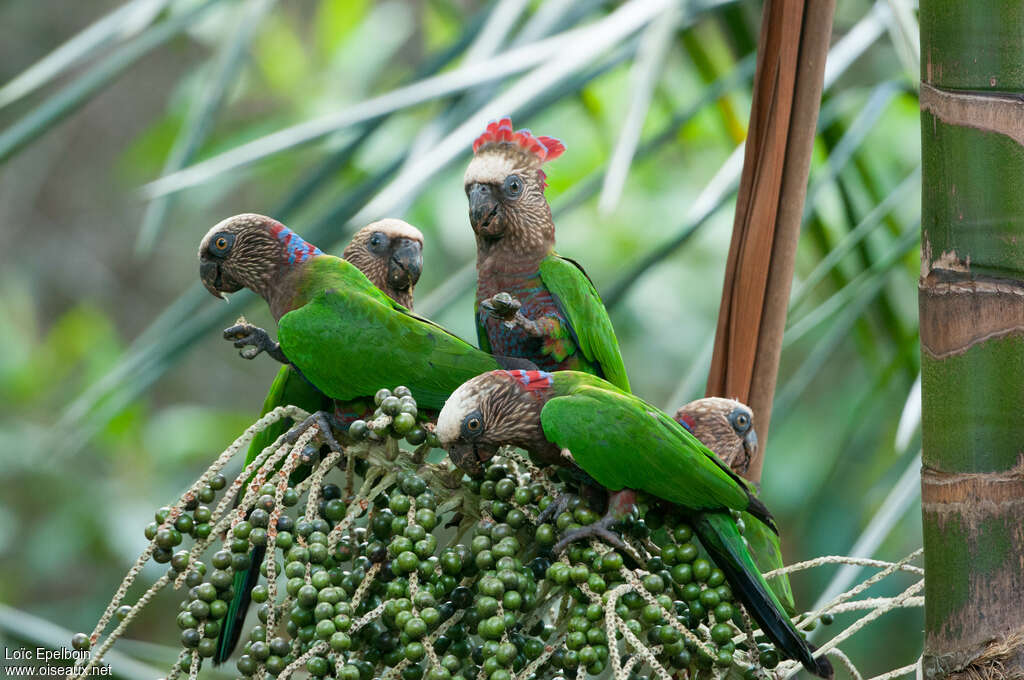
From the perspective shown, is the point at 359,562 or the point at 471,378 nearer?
the point at 359,562

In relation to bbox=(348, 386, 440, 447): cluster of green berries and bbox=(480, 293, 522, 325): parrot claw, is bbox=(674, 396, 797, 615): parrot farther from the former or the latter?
bbox=(348, 386, 440, 447): cluster of green berries

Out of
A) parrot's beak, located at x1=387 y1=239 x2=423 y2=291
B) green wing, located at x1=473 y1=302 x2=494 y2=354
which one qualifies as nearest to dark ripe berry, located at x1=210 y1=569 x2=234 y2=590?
green wing, located at x1=473 y1=302 x2=494 y2=354

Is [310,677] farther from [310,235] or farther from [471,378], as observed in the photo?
[310,235]

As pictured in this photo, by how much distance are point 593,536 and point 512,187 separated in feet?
2.34

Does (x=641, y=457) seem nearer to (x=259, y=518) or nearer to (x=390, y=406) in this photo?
(x=390, y=406)

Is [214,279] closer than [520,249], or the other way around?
[214,279]

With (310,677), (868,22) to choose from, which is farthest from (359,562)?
(868,22)

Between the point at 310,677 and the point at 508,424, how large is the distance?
1.26 feet

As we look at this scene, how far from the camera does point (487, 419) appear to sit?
1.23 meters

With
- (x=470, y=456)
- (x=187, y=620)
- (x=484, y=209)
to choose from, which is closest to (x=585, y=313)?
(x=484, y=209)

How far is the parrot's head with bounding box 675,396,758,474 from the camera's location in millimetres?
1514

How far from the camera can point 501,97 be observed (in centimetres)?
185

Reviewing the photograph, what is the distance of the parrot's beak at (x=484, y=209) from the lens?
5.32ft

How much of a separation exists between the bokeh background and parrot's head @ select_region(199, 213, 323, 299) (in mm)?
127
